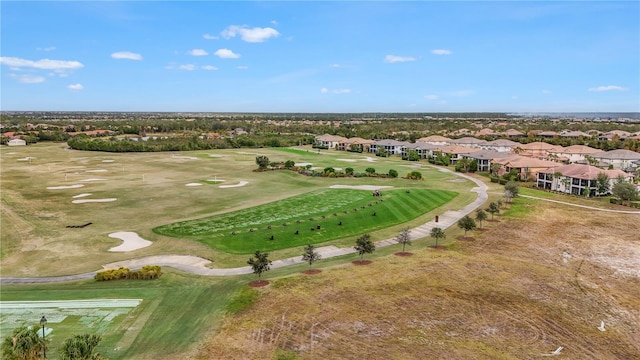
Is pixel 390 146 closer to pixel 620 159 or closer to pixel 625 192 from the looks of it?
pixel 620 159

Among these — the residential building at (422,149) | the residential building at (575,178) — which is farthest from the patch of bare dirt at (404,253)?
the residential building at (422,149)

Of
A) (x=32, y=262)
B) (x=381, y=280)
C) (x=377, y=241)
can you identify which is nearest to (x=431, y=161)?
(x=377, y=241)

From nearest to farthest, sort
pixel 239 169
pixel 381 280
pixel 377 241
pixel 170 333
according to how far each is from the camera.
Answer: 1. pixel 170 333
2. pixel 381 280
3. pixel 377 241
4. pixel 239 169

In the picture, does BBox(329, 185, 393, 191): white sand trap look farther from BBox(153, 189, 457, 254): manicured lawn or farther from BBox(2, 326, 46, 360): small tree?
BBox(2, 326, 46, 360): small tree

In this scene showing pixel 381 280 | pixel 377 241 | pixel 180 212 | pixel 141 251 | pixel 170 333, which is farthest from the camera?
pixel 180 212

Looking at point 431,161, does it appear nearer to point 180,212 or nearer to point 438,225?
point 438,225

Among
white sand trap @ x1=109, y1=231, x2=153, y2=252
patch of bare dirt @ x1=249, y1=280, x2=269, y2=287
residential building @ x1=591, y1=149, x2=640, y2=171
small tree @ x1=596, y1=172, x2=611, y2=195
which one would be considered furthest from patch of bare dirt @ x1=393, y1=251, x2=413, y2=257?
residential building @ x1=591, y1=149, x2=640, y2=171

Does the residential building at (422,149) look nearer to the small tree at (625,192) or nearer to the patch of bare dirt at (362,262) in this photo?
the small tree at (625,192)

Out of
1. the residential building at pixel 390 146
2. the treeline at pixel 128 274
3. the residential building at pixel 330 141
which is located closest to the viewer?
the treeline at pixel 128 274
